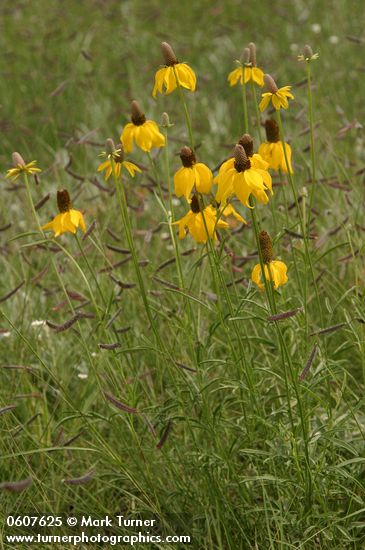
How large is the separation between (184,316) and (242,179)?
851 millimetres

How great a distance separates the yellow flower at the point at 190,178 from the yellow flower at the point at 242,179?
154 millimetres

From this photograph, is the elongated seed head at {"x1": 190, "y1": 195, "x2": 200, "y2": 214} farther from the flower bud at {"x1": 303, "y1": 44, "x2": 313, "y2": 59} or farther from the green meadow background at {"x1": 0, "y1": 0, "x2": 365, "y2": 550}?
the flower bud at {"x1": 303, "y1": 44, "x2": 313, "y2": 59}

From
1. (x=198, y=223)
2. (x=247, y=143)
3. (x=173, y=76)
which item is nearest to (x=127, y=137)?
(x=173, y=76)

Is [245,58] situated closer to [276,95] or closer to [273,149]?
[276,95]

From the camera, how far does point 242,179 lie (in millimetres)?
1899

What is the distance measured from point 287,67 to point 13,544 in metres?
4.21

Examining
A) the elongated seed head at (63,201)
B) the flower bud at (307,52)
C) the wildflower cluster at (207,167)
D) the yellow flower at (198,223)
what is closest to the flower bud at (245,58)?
the wildflower cluster at (207,167)

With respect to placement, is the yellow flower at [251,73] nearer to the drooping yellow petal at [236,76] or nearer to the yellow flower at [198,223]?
the drooping yellow petal at [236,76]

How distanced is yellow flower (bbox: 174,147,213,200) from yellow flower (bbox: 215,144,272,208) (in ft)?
0.51

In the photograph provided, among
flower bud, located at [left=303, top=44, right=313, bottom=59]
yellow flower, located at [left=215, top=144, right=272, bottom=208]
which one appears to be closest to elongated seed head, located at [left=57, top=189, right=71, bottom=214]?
yellow flower, located at [left=215, top=144, right=272, bottom=208]

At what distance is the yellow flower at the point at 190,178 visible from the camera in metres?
2.10

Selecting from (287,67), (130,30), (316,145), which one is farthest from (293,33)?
(316,145)

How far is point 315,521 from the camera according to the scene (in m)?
2.21

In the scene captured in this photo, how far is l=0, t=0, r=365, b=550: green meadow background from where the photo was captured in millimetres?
2227
